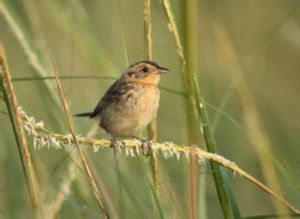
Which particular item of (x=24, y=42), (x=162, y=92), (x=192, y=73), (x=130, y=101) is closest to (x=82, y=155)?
(x=192, y=73)

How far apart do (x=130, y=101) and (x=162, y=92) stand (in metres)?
1.51

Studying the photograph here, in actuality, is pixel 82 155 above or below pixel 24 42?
below

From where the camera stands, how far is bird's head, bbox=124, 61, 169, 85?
4824mm

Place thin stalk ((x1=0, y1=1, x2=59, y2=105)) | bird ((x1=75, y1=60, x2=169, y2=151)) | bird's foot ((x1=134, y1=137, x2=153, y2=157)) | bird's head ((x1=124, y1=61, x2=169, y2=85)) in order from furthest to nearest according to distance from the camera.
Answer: bird's head ((x1=124, y1=61, x2=169, y2=85))
bird ((x1=75, y1=60, x2=169, y2=151))
thin stalk ((x1=0, y1=1, x2=59, y2=105))
bird's foot ((x1=134, y1=137, x2=153, y2=157))

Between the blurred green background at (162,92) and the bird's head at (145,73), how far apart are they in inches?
7.3

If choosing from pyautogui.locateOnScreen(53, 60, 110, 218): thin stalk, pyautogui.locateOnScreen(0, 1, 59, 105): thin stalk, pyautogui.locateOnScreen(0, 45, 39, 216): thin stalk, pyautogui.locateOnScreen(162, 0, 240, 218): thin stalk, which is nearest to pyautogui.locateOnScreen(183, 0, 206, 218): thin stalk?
pyautogui.locateOnScreen(162, 0, 240, 218): thin stalk

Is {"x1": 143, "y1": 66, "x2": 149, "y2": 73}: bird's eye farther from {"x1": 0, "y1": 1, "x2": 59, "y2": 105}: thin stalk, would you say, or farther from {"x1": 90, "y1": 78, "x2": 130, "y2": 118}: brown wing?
{"x1": 0, "y1": 1, "x2": 59, "y2": 105}: thin stalk

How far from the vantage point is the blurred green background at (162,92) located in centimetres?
280

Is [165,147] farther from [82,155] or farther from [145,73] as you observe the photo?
[145,73]

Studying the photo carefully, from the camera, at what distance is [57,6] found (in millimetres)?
3223

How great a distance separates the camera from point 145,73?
4.98 meters

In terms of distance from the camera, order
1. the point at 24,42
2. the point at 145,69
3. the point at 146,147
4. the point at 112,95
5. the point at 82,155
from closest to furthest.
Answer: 1. the point at 82,155
2. the point at 146,147
3. the point at 24,42
4. the point at 145,69
5. the point at 112,95

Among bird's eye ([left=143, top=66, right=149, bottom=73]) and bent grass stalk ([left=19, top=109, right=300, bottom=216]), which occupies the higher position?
bird's eye ([left=143, top=66, right=149, bottom=73])

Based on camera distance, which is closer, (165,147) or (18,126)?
(18,126)
